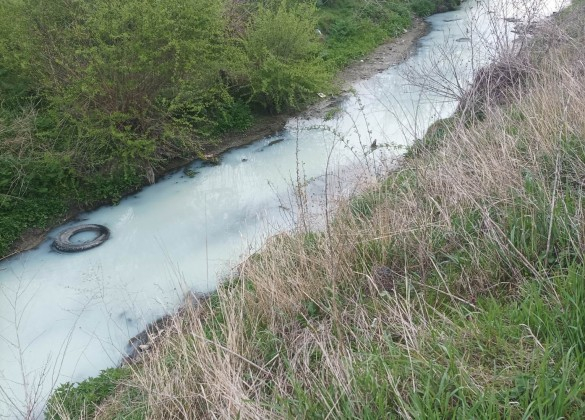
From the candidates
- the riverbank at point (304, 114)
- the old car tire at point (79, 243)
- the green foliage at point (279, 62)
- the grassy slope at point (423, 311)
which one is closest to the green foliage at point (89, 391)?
the grassy slope at point (423, 311)

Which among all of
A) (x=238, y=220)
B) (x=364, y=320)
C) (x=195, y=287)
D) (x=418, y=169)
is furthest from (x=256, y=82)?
(x=364, y=320)

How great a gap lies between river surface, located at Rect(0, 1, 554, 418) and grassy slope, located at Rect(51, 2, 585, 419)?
0.60 m

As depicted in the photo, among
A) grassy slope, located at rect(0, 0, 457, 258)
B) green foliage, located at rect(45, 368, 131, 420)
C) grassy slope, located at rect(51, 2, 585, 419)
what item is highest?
grassy slope, located at rect(0, 0, 457, 258)

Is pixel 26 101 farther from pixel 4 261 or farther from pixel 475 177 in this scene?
pixel 475 177

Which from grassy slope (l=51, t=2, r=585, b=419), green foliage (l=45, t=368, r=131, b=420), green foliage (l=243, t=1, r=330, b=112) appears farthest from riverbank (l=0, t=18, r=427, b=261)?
grassy slope (l=51, t=2, r=585, b=419)

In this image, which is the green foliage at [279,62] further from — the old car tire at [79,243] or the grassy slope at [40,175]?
the old car tire at [79,243]

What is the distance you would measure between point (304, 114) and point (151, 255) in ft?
14.4

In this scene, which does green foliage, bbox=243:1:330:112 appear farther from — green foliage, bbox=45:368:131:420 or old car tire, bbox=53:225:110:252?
green foliage, bbox=45:368:131:420

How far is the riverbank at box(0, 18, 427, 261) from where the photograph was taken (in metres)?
6.26

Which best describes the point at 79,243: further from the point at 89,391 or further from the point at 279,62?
the point at 279,62

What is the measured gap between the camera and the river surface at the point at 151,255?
4520mm

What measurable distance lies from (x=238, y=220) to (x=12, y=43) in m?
3.75

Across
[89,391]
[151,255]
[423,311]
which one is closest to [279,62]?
[151,255]

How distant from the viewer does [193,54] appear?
7.19 m
